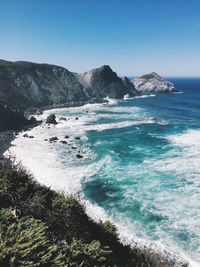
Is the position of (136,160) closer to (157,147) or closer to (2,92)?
(157,147)

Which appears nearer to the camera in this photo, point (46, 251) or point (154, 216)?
point (46, 251)

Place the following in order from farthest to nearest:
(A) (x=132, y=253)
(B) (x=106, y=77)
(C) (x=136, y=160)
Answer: (B) (x=106, y=77)
(C) (x=136, y=160)
(A) (x=132, y=253)

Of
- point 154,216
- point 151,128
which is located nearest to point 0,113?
point 151,128

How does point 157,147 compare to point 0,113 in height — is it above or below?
below

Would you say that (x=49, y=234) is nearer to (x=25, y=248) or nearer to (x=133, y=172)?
(x=25, y=248)

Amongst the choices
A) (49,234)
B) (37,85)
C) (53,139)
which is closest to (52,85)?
(37,85)

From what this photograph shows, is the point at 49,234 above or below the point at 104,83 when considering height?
above
